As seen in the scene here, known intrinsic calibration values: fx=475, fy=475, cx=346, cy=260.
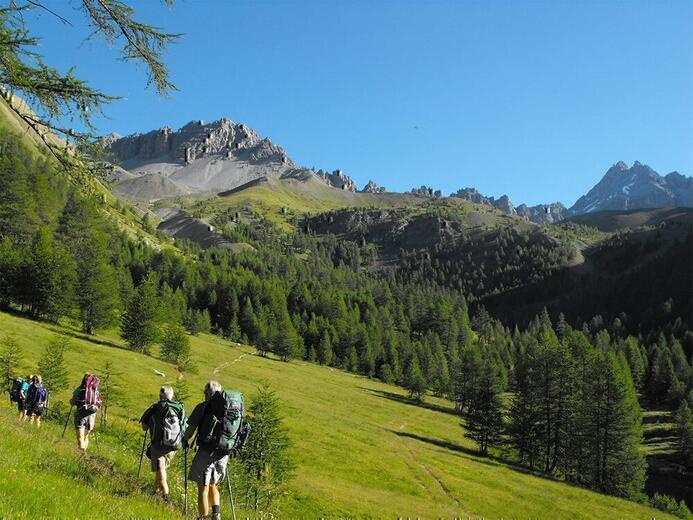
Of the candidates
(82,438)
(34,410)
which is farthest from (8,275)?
(82,438)

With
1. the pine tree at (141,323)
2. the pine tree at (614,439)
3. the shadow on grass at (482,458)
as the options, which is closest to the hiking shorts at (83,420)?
the shadow on grass at (482,458)

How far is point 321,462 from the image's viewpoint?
148ft

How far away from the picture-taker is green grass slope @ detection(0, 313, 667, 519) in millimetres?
10213

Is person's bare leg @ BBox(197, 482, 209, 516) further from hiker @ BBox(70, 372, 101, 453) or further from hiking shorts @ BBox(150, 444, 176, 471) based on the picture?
hiker @ BBox(70, 372, 101, 453)

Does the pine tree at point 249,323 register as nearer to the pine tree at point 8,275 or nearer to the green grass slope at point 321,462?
the green grass slope at point 321,462

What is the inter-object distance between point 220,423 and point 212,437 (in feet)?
1.07

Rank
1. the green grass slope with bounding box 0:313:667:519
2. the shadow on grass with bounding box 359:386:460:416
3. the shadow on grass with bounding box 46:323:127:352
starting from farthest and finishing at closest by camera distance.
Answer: the shadow on grass with bounding box 359:386:460:416 → the shadow on grass with bounding box 46:323:127:352 → the green grass slope with bounding box 0:313:667:519

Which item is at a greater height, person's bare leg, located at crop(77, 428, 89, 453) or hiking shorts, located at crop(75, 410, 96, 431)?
hiking shorts, located at crop(75, 410, 96, 431)

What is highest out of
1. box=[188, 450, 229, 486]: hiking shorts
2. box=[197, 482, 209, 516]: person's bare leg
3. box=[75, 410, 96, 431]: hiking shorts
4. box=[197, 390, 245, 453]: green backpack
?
box=[197, 390, 245, 453]: green backpack

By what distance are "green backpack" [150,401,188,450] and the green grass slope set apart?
1.25 m

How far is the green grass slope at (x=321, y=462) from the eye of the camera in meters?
10.2

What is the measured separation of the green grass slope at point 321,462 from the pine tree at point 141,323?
349 cm

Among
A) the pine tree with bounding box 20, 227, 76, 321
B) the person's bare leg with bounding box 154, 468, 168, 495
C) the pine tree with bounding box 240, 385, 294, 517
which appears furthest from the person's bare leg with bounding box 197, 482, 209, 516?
the pine tree with bounding box 20, 227, 76, 321

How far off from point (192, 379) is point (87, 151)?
60.1 meters
